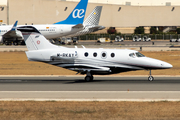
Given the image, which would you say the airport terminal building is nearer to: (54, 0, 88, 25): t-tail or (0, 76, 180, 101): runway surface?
(54, 0, 88, 25): t-tail

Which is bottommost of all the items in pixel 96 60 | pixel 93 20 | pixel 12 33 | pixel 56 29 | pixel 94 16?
pixel 96 60

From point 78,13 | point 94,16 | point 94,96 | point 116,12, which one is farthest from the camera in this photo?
point 116,12

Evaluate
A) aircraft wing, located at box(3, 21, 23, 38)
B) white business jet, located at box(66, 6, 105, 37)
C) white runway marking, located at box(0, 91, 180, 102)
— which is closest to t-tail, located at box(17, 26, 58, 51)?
white runway marking, located at box(0, 91, 180, 102)

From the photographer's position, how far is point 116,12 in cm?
13200

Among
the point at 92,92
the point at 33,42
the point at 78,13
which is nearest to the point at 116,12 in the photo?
the point at 78,13

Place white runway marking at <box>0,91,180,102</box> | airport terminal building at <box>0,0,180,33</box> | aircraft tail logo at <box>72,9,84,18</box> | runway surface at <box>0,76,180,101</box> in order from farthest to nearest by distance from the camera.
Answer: airport terminal building at <box>0,0,180,33</box>, aircraft tail logo at <box>72,9,84,18</box>, runway surface at <box>0,76,180,101</box>, white runway marking at <box>0,91,180,102</box>

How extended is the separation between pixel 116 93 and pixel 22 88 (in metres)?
6.99

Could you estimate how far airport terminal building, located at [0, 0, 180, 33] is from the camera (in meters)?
115

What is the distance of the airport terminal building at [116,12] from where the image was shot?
377ft

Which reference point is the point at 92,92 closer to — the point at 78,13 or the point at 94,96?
the point at 94,96

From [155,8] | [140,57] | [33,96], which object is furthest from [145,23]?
[33,96]

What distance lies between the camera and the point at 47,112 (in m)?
14.8

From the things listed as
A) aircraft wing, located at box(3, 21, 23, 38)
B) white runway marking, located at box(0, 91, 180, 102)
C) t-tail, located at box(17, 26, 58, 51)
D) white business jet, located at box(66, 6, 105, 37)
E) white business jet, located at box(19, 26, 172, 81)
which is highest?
white business jet, located at box(66, 6, 105, 37)

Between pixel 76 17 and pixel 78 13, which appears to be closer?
pixel 76 17
